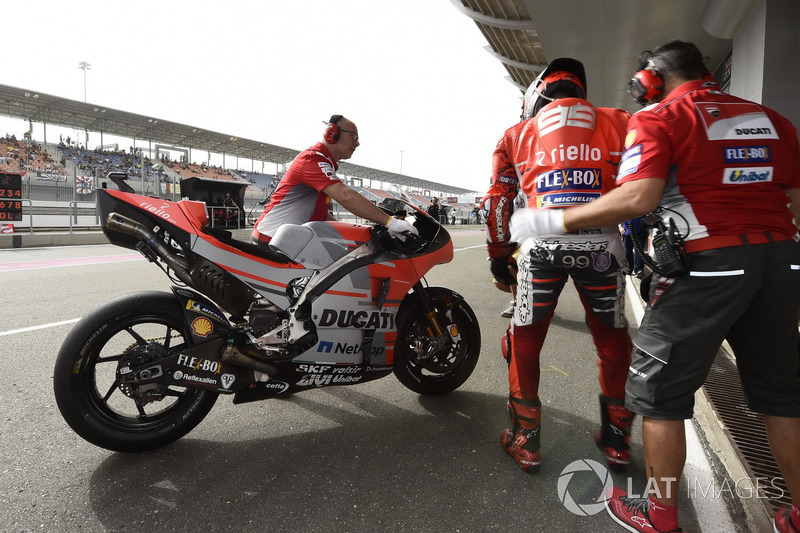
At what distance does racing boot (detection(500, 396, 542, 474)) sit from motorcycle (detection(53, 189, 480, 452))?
766mm

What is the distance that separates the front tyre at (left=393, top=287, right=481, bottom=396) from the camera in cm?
276

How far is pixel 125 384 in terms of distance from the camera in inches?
83.0

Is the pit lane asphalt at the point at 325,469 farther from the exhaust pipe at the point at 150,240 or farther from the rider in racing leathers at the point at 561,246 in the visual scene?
the exhaust pipe at the point at 150,240

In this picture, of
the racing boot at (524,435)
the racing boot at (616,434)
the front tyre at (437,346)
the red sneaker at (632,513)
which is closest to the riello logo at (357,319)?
the front tyre at (437,346)

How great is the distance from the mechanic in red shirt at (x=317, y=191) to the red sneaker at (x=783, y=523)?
1981 mm

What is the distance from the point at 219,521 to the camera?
1712 millimetres

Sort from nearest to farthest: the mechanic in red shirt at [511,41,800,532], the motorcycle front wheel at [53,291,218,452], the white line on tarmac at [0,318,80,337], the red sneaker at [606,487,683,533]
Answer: the mechanic in red shirt at [511,41,800,532], the red sneaker at [606,487,683,533], the motorcycle front wheel at [53,291,218,452], the white line on tarmac at [0,318,80,337]

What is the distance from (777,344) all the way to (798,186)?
24.2 inches

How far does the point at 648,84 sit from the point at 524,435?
5.57ft

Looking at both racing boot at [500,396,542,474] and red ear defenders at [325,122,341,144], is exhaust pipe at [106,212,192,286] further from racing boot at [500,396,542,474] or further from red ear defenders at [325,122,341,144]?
racing boot at [500,396,542,474]

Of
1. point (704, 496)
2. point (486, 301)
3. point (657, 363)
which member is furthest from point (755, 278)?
point (486, 301)

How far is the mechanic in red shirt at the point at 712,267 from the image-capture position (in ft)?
5.09

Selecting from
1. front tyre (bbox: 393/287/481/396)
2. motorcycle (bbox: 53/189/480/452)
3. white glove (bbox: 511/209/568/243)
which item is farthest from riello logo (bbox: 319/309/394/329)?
white glove (bbox: 511/209/568/243)

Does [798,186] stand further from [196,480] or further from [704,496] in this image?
[196,480]
